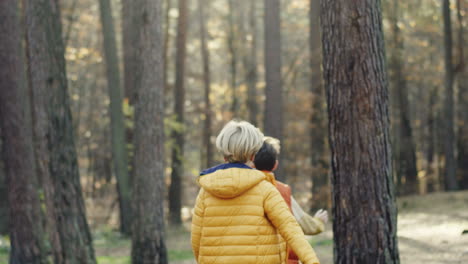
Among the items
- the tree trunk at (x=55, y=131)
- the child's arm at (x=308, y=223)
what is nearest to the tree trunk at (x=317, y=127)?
the tree trunk at (x=55, y=131)

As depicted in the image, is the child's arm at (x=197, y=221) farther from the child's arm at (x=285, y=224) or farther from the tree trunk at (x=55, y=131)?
the tree trunk at (x=55, y=131)

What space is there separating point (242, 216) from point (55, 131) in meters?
6.90

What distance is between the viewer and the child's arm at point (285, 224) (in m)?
3.59

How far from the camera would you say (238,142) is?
3773 mm

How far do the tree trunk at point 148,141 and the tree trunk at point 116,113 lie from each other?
7281mm

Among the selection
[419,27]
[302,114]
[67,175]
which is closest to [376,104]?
[67,175]

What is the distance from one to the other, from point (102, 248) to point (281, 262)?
14559 millimetres

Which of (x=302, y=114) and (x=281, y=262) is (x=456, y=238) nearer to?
(x=281, y=262)

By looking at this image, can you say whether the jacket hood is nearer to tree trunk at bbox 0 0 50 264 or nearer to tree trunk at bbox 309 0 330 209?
tree trunk at bbox 0 0 50 264

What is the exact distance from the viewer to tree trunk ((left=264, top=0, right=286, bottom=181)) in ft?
55.3

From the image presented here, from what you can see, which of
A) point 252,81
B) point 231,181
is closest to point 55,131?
point 231,181

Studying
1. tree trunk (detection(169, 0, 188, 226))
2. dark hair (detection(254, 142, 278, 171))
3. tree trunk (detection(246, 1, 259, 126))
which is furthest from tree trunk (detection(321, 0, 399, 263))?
tree trunk (detection(246, 1, 259, 126))

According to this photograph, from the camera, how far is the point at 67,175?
9.94 metres

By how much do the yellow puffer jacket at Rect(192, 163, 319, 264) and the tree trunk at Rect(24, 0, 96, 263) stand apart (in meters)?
6.70
